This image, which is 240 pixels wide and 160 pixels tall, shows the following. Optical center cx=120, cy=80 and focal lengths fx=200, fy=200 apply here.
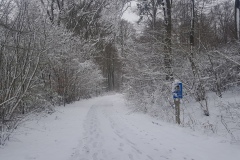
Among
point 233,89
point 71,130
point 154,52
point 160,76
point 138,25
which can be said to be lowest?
point 71,130

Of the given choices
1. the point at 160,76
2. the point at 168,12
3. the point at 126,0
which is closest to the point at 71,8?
the point at 126,0

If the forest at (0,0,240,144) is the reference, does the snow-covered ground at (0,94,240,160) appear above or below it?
below

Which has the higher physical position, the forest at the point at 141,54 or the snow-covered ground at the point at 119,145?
the forest at the point at 141,54

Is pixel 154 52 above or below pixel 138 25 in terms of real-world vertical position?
below

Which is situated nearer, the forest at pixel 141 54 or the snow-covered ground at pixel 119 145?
the snow-covered ground at pixel 119 145

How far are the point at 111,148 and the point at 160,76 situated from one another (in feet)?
22.5

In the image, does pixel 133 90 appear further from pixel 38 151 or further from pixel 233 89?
pixel 38 151

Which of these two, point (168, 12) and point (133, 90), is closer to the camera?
point (168, 12)

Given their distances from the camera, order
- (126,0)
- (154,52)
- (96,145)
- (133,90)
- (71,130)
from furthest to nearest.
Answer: (133,90) → (154,52) → (126,0) → (71,130) → (96,145)

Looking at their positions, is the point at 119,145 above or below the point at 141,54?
below

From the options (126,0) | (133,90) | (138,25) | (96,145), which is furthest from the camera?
(138,25)

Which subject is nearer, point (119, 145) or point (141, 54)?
point (119, 145)

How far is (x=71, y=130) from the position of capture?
688 cm

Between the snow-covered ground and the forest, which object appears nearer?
Result: the snow-covered ground
